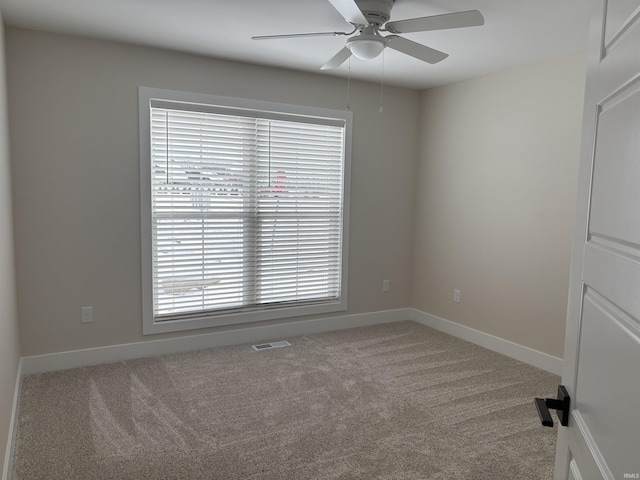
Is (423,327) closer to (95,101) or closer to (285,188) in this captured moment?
(285,188)

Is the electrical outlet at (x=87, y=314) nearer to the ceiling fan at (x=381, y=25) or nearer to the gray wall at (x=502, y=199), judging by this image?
the ceiling fan at (x=381, y=25)

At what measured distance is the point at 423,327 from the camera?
4.83 m

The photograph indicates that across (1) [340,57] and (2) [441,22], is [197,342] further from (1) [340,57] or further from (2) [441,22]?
(2) [441,22]

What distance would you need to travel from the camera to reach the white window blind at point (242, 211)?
380 cm

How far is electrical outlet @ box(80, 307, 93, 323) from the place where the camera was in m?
3.52

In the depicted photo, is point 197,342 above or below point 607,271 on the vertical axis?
below

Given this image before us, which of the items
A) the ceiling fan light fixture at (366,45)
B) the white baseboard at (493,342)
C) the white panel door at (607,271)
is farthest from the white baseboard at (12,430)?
the white baseboard at (493,342)

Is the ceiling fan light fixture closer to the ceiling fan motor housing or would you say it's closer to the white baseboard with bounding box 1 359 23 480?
the ceiling fan motor housing

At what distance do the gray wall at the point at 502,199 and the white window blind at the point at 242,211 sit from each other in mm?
1047

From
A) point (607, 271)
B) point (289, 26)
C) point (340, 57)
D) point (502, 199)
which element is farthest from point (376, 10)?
point (502, 199)

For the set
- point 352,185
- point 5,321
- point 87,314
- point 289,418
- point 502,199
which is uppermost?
point 352,185

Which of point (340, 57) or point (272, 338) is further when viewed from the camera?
point (272, 338)

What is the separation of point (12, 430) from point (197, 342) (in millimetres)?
1676

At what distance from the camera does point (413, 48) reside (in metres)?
2.73
